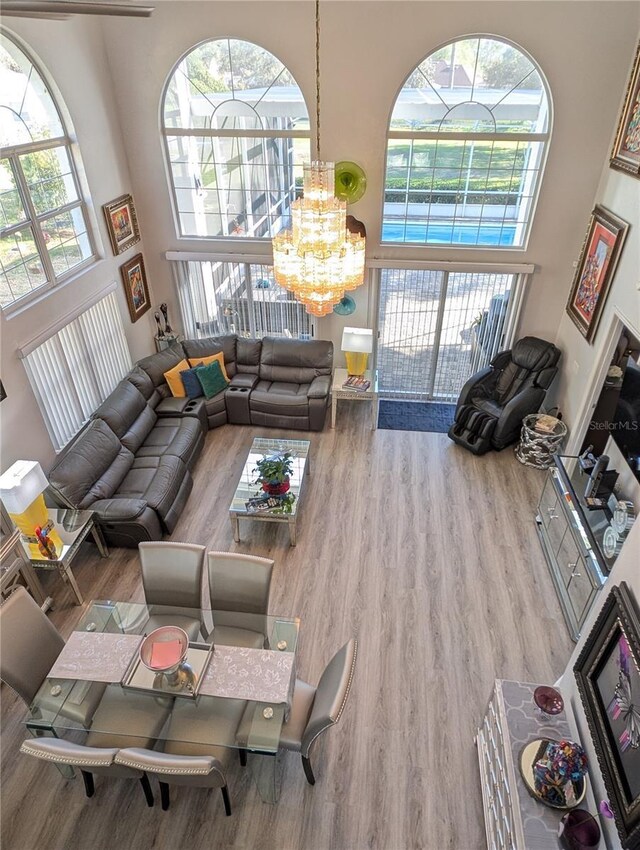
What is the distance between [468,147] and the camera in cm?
611

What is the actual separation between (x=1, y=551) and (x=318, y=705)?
110 inches

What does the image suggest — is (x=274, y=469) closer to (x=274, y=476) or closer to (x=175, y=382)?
(x=274, y=476)

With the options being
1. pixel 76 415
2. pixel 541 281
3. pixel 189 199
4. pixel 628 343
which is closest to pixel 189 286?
pixel 189 199

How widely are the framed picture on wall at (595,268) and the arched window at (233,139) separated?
11.5 feet

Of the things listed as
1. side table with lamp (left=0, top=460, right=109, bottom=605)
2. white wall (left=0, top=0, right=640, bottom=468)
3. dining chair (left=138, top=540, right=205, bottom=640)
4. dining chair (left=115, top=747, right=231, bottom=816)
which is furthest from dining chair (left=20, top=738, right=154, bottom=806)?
white wall (left=0, top=0, right=640, bottom=468)

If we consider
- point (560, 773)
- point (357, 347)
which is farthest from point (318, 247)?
point (560, 773)

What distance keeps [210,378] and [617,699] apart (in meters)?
5.51

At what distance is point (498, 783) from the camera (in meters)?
3.07

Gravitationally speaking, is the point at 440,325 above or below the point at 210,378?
above

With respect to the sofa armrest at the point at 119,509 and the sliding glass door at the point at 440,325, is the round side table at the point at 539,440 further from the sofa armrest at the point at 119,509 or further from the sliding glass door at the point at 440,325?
the sofa armrest at the point at 119,509

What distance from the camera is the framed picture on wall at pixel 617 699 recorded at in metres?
2.32

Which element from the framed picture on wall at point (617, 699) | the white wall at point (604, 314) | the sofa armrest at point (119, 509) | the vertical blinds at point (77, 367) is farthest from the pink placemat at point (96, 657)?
the white wall at point (604, 314)

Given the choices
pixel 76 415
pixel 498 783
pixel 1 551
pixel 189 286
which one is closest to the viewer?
pixel 498 783

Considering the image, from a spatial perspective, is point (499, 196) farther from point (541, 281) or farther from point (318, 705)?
point (318, 705)
